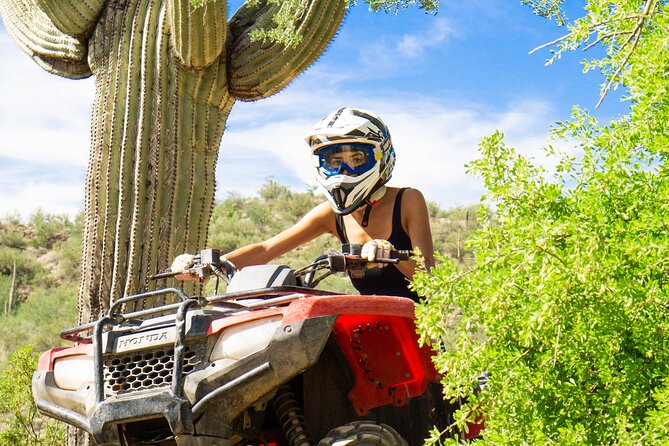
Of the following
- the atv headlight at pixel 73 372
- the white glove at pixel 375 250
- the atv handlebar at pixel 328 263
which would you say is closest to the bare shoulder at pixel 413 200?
the atv handlebar at pixel 328 263

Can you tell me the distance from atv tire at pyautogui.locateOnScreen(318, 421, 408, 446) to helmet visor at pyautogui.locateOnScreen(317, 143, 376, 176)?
Result: 1.60 meters

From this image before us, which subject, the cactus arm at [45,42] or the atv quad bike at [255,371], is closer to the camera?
the atv quad bike at [255,371]

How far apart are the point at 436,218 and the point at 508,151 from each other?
2675 cm

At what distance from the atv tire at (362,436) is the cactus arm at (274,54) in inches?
221

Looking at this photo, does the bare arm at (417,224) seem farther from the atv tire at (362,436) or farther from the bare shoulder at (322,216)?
the atv tire at (362,436)

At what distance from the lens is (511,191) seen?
12.1 feet

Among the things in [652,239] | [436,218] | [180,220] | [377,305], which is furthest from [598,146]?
[436,218]

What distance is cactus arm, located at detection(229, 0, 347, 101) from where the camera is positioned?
889cm

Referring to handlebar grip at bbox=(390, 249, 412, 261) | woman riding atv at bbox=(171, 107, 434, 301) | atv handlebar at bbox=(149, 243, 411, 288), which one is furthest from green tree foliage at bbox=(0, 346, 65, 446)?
handlebar grip at bbox=(390, 249, 412, 261)

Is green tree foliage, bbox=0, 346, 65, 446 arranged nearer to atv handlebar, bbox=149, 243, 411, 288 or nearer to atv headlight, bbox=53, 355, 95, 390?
atv handlebar, bbox=149, 243, 411, 288

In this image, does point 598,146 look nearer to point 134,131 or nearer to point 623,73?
point 623,73

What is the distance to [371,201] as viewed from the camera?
17.5ft

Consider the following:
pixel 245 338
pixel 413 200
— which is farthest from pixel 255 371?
pixel 413 200

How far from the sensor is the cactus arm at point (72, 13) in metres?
8.98
